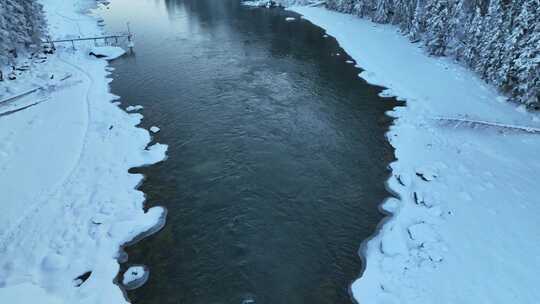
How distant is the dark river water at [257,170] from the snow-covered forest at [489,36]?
28.7 ft

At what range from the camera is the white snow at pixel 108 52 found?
41406 millimetres

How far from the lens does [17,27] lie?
116 ft

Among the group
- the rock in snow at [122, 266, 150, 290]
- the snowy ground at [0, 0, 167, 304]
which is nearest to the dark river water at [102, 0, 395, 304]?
the rock in snow at [122, 266, 150, 290]

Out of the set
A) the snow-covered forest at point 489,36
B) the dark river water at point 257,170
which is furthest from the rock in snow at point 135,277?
the snow-covered forest at point 489,36

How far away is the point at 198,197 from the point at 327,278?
8.33 m

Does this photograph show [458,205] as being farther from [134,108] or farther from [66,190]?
[134,108]

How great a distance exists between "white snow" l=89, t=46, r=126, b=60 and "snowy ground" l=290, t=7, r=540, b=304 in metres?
29.9

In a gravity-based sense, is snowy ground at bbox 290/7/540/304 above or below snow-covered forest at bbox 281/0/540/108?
below

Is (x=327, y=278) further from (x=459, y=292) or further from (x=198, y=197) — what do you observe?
(x=198, y=197)

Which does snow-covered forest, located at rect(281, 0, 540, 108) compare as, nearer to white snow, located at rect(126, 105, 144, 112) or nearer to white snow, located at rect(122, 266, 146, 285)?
white snow, located at rect(122, 266, 146, 285)

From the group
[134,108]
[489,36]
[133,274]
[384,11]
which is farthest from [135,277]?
[384,11]

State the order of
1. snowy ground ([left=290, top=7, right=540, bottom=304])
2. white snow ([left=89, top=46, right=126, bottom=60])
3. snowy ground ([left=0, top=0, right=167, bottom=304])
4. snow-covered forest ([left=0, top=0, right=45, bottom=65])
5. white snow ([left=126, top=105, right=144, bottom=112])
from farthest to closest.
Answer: white snow ([left=89, top=46, right=126, bottom=60]) → snow-covered forest ([left=0, top=0, right=45, bottom=65]) → white snow ([left=126, top=105, right=144, bottom=112]) → snowy ground ([left=0, top=0, right=167, bottom=304]) → snowy ground ([left=290, top=7, right=540, bottom=304])

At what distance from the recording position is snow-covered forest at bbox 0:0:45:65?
105ft

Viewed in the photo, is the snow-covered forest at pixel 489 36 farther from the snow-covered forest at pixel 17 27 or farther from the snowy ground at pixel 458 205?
the snow-covered forest at pixel 17 27
